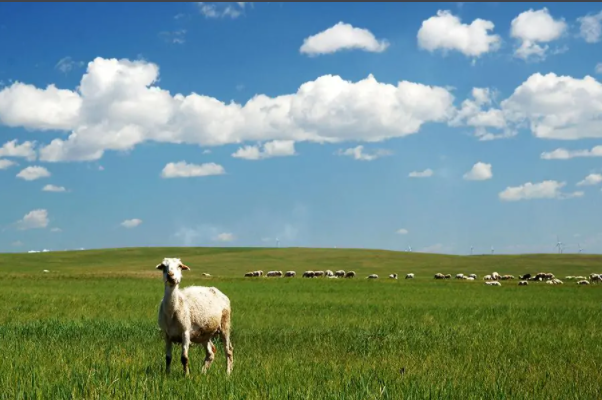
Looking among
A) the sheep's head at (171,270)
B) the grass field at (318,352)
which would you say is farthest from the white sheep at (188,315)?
the grass field at (318,352)

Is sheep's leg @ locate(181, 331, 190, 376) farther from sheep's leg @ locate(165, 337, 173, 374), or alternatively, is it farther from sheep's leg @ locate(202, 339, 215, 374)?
sheep's leg @ locate(202, 339, 215, 374)

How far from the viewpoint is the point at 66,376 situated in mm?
9719

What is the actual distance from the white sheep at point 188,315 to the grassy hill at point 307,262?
3469 inches

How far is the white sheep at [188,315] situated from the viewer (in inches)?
444

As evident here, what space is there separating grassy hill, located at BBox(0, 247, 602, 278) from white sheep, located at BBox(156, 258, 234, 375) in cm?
8811

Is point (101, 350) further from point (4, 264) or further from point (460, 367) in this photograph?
point (4, 264)

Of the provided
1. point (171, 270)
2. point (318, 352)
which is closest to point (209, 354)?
point (171, 270)

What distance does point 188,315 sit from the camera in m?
11.8

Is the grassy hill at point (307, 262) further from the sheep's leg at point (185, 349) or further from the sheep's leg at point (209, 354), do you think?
the sheep's leg at point (185, 349)

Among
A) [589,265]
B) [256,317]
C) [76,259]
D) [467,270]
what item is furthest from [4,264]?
[589,265]

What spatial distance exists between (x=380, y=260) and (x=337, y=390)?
401 ft

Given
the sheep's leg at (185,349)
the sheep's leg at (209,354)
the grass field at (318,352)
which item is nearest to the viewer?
the grass field at (318,352)

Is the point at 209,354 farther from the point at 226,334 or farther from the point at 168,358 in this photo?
the point at 168,358

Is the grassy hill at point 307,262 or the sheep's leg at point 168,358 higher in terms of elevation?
the sheep's leg at point 168,358
